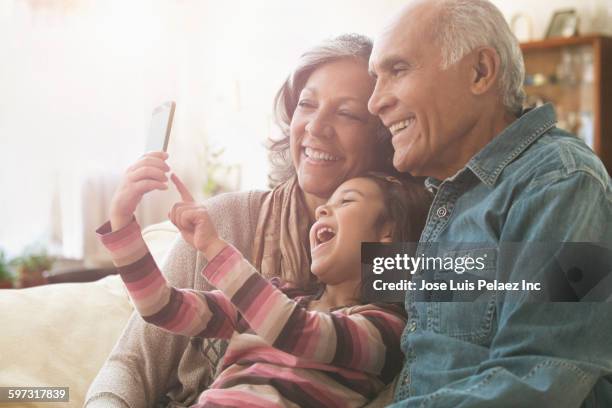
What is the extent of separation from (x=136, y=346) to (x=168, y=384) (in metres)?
0.07

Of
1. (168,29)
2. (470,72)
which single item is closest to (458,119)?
(470,72)

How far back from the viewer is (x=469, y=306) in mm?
789

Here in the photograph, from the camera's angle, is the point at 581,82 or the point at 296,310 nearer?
the point at 296,310

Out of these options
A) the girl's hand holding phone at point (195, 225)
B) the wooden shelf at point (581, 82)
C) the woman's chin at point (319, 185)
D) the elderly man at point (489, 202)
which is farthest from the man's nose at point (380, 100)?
the wooden shelf at point (581, 82)

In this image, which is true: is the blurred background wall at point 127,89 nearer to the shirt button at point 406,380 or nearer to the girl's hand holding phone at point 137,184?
the girl's hand holding phone at point 137,184

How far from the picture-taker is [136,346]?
986 millimetres

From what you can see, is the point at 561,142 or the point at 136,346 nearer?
the point at 561,142

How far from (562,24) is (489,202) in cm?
274

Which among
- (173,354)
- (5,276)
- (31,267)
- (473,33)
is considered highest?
(473,33)

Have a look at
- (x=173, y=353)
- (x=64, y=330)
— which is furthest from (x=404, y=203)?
(x=64, y=330)

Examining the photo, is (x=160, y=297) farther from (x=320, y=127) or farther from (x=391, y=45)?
(x=391, y=45)

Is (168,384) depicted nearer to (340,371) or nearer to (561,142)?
(340,371)

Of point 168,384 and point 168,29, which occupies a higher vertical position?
point 168,29

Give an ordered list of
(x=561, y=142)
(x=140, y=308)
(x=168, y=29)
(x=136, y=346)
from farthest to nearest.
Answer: (x=168, y=29), (x=136, y=346), (x=140, y=308), (x=561, y=142)
